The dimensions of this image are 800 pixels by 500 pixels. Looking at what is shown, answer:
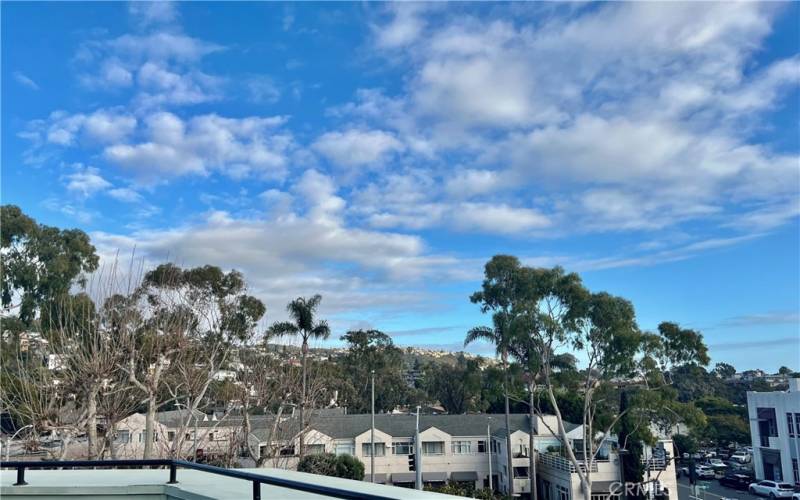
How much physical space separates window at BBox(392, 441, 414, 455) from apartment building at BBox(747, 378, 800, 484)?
24093 millimetres

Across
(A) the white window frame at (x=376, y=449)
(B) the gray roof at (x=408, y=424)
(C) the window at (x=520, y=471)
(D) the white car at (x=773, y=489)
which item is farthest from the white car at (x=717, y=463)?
(A) the white window frame at (x=376, y=449)

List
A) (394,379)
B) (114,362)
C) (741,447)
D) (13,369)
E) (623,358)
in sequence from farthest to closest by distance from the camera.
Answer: (394,379)
(741,447)
(623,358)
(13,369)
(114,362)

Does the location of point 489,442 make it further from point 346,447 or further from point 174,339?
point 174,339

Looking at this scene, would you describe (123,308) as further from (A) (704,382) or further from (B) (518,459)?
(A) (704,382)

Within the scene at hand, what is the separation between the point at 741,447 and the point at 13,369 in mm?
61573

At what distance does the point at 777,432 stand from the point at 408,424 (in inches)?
971

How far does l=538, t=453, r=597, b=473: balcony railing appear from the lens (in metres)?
30.8

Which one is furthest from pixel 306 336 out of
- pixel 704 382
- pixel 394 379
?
pixel 704 382

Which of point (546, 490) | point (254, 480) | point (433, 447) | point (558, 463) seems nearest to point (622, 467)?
point (558, 463)

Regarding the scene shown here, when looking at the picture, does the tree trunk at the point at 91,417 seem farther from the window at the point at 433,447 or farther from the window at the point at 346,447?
the window at the point at 433,447

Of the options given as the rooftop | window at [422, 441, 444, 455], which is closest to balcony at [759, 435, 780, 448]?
window at [422, 441, 444, 455]

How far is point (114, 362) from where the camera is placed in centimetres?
1268

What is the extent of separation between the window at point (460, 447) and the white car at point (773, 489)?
1762 cm

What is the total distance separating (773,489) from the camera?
33562 mm
